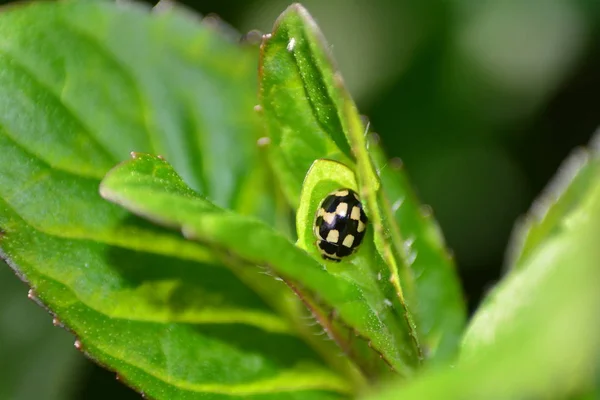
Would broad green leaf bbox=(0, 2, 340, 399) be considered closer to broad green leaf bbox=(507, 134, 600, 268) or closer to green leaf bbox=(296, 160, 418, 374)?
green leaf bbox=(296, 160, 418, 374)

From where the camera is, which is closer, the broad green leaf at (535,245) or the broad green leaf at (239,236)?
the broad green leaf at (239,236)

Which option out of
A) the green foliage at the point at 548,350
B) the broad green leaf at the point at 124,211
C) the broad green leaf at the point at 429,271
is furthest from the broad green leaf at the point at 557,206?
the green foliage at the point at 548,350

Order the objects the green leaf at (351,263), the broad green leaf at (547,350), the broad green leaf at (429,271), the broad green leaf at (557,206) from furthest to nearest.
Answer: the broad green leaf at (429,271) → the broad green leaf at (557,206) → the green leaf at (351,263) → the broad green leaf at (547,350)

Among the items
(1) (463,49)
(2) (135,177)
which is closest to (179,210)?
(2) (135,177)

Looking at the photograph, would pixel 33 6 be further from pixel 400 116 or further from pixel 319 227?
pixel 400 116

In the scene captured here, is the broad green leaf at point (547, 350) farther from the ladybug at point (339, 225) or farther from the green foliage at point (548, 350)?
the ladybug at point (339, 225)

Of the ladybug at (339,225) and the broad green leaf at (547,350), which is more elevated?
the broad green leaf at (547,350)

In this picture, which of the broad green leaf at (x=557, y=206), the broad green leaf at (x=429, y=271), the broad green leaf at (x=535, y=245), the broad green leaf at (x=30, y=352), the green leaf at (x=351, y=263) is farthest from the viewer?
the broad green leaf at (x=30, y=352)
